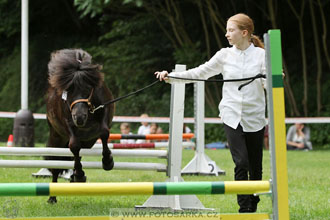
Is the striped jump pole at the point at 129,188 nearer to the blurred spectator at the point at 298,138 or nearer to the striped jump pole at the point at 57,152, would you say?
the striped jump pole at the point at 57,152

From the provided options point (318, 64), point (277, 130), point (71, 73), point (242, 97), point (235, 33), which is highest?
point (318, 64)

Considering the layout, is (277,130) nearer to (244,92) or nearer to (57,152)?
(244,92)

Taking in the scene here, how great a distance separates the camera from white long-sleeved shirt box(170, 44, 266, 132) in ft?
16.1

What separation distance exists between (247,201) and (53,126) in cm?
329

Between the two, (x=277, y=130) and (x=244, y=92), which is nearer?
(x=277, y=130)

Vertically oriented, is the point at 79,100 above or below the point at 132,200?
above

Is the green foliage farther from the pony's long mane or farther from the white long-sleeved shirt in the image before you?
the white long-sleeved shirt

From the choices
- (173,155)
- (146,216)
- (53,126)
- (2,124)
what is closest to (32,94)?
(2,124)

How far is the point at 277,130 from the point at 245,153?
1.39 metres

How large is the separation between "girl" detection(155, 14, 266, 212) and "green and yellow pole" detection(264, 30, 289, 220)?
1267mm

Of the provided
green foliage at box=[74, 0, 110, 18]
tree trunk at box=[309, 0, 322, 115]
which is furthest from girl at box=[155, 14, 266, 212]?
tree trunk at box=[309, 0, 322, 115]

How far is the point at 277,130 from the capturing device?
3551mm

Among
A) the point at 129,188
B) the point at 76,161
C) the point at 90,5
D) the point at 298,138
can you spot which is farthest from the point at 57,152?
the point at 298,138

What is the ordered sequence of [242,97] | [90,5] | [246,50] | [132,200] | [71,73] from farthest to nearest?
[90,5]
[132,200]
[71,73]
[246,50]
[242,97]
